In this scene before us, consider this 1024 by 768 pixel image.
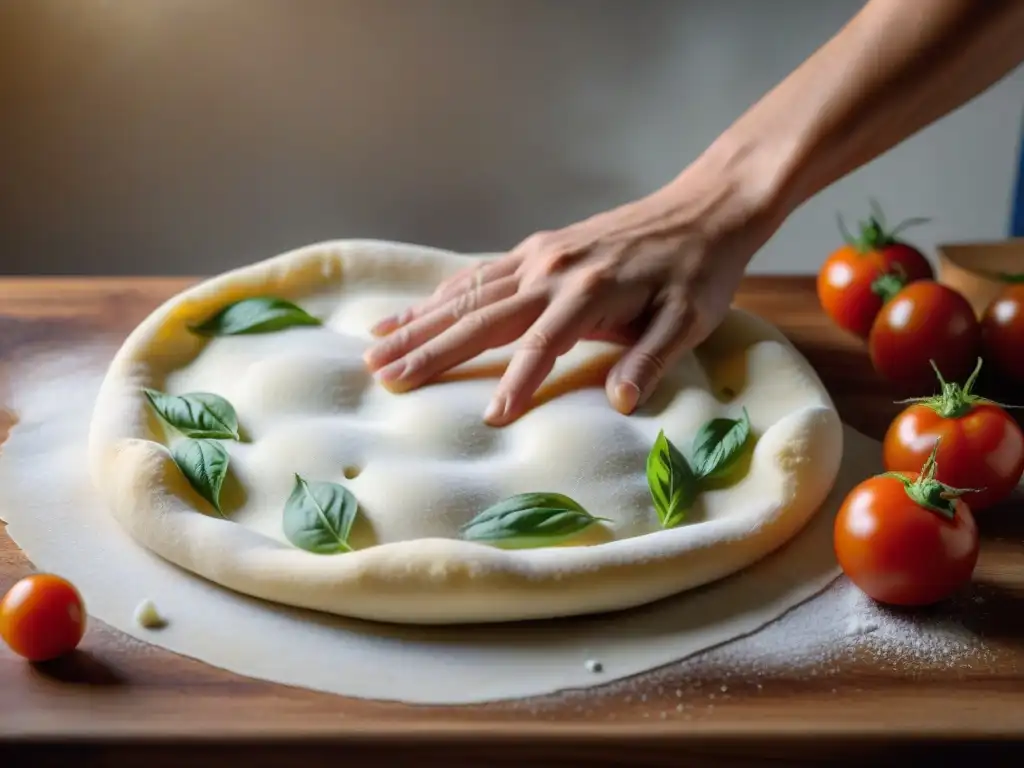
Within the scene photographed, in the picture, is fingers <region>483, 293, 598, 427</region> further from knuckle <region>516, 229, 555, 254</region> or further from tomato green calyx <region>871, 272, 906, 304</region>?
tomato green calyx <region>871, 272, 906, 304</region>

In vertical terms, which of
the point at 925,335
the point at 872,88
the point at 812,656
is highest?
the point at 872,88

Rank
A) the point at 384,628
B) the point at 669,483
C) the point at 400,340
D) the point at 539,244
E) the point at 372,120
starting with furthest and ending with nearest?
the point at 372,120
the point at 539,244
the point at 400,340
the point at 669,483
the point at 384,628

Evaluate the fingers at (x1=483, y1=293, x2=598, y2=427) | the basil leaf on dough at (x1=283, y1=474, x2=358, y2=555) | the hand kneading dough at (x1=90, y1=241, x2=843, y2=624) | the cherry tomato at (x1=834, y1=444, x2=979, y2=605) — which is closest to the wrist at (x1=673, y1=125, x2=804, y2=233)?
the hand kneading dough at (x1=90, y1=241, x2=843, y2=624)

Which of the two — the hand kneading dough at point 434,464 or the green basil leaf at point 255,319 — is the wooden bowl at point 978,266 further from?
the green basil leaf at point 255,319

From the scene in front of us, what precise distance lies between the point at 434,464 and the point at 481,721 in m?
0.32

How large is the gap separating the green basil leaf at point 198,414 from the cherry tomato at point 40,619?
0.28 m

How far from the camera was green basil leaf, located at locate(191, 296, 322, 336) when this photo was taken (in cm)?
138

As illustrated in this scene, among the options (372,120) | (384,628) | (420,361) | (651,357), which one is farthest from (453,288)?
(372,120)

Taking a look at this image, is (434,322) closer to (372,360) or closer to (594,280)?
(372,360)

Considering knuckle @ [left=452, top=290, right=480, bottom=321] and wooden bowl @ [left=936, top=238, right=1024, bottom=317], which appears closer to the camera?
knuckle @ [left=452, top=290, right=480, bottom=321]

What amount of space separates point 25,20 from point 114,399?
50.0 inches

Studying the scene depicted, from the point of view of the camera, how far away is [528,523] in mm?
1042

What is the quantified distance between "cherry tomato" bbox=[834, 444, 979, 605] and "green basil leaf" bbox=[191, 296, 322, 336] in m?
0.71

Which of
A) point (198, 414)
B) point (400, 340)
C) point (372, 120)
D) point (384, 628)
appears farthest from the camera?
point (372, 120)
